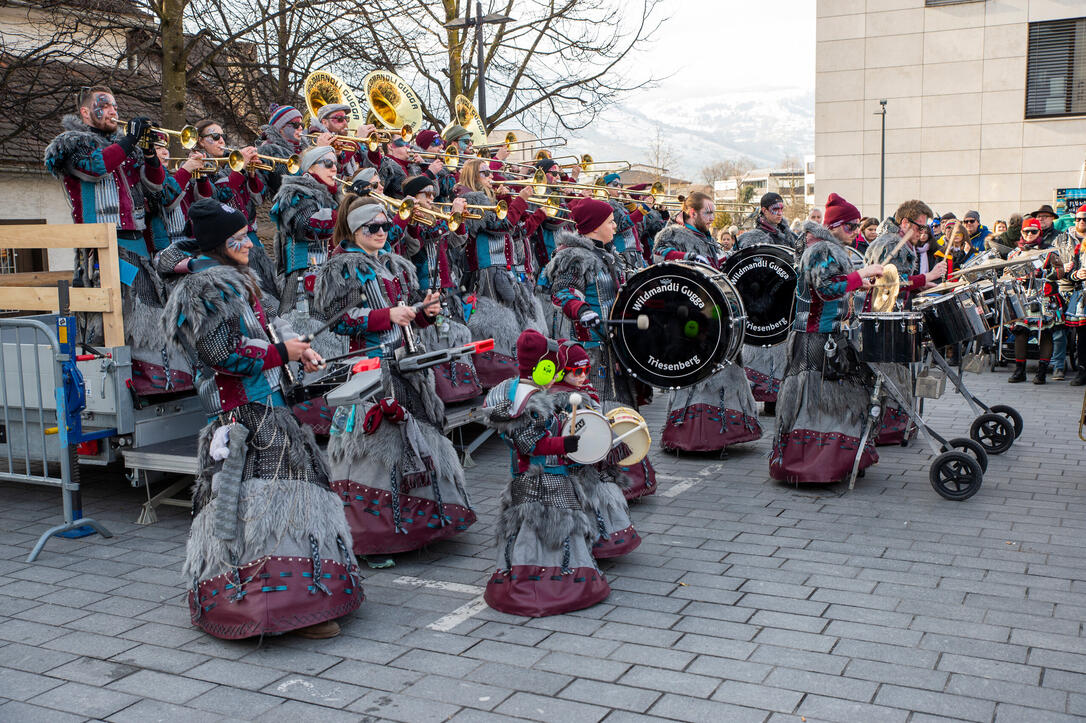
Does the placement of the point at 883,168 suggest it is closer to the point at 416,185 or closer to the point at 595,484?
the point at 416,185

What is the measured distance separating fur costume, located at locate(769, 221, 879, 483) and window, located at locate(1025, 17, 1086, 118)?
2360 centimetres

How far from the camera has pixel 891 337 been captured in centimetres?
650

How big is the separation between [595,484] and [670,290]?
1.65 meters

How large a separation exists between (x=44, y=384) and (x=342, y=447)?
232 centimetres

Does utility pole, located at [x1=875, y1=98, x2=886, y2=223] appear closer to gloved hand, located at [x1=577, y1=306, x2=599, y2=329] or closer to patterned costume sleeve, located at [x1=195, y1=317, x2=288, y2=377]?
gloved hand, located at [x1=577, y1=306, x2=599, y2=329]

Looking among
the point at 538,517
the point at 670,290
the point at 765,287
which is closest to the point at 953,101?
the point at 765,287

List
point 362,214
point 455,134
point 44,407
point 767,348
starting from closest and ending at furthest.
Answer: point 362,214 → point 44,407 → point 767,348 → point 455,134

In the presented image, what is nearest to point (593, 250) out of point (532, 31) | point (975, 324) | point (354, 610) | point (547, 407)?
point (547, 407)

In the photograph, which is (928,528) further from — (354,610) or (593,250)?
(354,610)

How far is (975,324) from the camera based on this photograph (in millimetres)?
6715

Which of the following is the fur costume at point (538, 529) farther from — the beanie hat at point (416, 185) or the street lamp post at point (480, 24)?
the street lamp post at point (480, 24)

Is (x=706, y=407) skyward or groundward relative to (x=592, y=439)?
groundward

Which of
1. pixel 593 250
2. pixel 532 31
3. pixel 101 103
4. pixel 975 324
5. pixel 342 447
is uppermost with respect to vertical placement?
pixel 532 31

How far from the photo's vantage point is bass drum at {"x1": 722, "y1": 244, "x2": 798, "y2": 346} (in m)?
7.97
